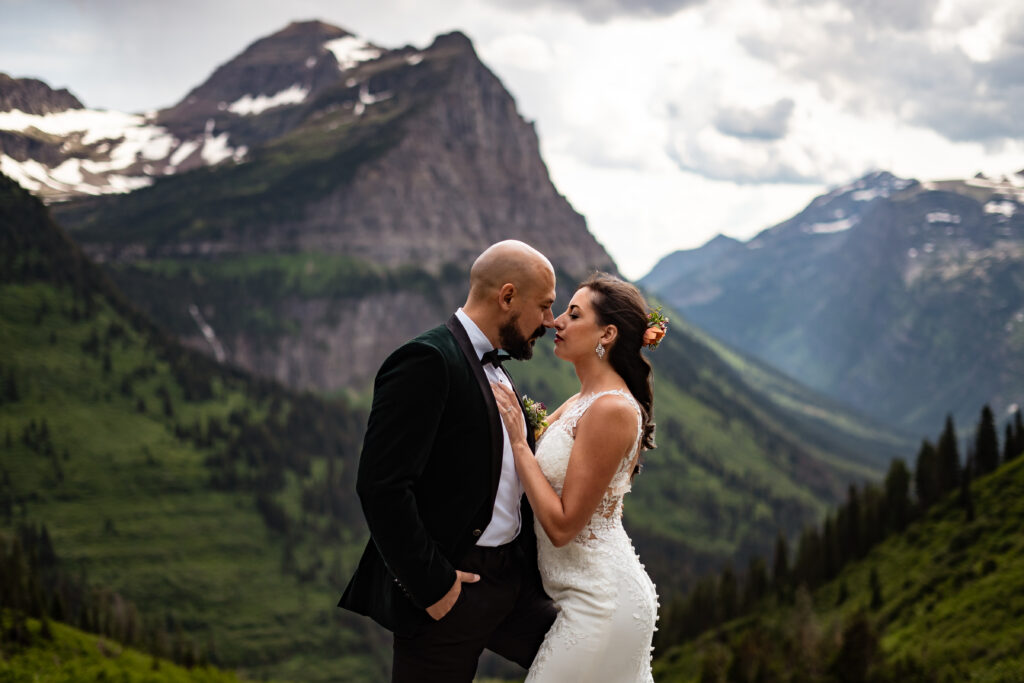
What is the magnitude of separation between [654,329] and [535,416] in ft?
5.72

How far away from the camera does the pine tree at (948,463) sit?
11744cm

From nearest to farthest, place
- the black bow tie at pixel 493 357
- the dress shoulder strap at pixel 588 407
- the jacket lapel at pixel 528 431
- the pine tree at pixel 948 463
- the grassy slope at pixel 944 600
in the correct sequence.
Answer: the black bow tie at pixel 493 357 < the dress shoulder strap at pixel 588 407 < the jacket lapel at pixel 528 431 < the grassy slope at pixel 944 600 < the pine tree at pixel 948 463

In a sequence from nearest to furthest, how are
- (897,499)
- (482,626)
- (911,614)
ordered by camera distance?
(482,626), (911,614), (897,499)

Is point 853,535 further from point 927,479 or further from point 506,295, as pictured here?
point 506,295

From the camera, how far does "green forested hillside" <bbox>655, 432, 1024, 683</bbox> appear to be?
56.5 meters

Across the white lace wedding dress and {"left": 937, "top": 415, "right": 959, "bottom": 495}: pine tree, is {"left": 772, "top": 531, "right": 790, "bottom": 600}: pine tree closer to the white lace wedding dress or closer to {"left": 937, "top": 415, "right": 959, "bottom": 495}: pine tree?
{"left": 937, "top": 415, "right": 959, "bottom": 495}: pine tree

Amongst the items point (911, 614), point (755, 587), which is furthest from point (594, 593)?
point (755, 587)

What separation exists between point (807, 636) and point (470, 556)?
270 feet

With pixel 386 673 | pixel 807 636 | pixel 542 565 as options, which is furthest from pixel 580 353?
pixel 386 673

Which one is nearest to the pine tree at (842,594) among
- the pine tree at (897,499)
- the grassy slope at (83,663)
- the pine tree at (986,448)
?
the pine tree at (897,499)

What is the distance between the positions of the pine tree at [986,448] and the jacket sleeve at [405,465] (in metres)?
120

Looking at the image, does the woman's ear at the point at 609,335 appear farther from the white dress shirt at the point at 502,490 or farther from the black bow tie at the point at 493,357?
the white dress shirt at the point at 502,490

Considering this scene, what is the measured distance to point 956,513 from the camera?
107125 millimetres

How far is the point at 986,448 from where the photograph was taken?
114 metres
